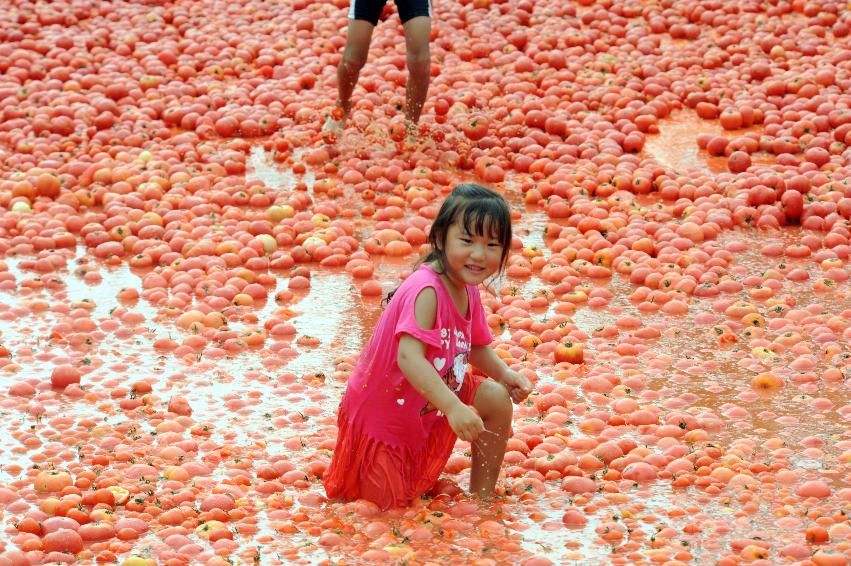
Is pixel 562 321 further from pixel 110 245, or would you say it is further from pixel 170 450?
pixel 110 245

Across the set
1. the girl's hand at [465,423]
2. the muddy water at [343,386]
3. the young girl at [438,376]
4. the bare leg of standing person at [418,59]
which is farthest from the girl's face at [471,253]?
the bare leg of standing person at [418,59]

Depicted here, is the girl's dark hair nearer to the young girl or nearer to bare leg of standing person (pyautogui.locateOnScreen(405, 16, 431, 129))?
the young girl

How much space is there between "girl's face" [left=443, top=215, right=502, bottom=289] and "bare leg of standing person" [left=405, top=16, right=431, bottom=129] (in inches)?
132

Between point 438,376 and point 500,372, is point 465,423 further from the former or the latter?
point 500,372

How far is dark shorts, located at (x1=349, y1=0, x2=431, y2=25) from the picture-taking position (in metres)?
6.78

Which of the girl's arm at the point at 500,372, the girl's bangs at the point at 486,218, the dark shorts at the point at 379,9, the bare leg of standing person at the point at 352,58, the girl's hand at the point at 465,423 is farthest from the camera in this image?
the bare leg of standing person at the point at 352,58

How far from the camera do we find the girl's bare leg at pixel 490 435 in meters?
3.70

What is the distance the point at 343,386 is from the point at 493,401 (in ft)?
3.91

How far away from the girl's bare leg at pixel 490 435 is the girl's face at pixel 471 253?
0.38 metres

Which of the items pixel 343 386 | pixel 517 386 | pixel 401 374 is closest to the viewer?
pixel 401 374

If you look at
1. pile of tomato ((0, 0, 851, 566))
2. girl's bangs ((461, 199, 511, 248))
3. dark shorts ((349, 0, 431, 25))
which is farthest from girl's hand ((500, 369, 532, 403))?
dark shorts ((349, 0, 431, 25))

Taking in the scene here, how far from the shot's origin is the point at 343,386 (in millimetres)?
4742

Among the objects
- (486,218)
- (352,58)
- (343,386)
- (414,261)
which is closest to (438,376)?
(486,218)

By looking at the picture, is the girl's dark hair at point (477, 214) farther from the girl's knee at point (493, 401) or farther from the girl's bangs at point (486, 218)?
the girl's knee at point (493, 401)
